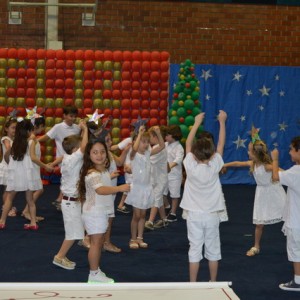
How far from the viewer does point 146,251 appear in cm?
706

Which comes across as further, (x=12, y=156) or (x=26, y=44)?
(x=26, y=44)

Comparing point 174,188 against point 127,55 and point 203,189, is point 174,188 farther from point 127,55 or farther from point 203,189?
point 127,55

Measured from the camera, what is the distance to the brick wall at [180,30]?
13.3m

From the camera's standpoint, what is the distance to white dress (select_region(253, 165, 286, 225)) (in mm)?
6883

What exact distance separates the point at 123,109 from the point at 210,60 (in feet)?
7.28

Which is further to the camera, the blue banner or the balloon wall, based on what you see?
the blue banner

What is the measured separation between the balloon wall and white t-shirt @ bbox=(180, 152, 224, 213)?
278 inches

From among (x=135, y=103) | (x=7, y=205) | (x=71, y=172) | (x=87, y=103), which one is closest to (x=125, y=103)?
(x=135, y=103)

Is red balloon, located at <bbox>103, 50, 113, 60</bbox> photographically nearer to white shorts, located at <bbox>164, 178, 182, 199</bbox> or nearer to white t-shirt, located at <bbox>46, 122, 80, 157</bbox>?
white t-shirt, located at <bbox>46, 122, 80, 157</bbox>

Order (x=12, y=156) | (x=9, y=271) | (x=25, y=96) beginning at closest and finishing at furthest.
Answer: (x=9, y=271), (x=12, y=156), (x=25, y=96)

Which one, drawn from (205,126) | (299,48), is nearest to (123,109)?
(205,126)

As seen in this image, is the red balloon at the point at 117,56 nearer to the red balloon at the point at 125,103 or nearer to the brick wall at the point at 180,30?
the red balloon at the point at 125,103

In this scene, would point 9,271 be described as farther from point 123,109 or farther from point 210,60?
point 210,60

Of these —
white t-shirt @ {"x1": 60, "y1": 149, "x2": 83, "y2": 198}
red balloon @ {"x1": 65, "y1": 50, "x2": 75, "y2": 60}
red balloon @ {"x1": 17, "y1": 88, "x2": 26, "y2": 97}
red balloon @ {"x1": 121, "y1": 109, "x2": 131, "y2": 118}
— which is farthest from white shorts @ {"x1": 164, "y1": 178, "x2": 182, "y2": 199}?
red balloon @ {"x1": 17, "y1": 88, "x2": 26, "y2": 97}
